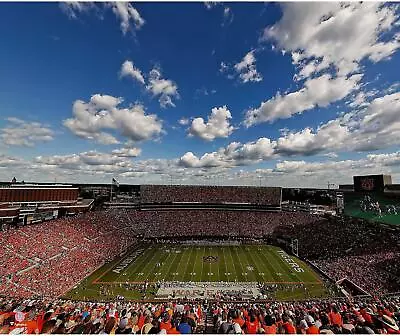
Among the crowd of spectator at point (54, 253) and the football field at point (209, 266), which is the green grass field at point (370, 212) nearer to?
the football field at point (209, 266)

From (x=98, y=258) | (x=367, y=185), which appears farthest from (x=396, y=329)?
(x=367, y=185)

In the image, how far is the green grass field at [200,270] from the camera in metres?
28.0

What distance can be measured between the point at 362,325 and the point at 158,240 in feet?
151

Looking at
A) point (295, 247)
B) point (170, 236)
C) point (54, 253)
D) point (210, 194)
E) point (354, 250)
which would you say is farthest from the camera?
point (210, 194)

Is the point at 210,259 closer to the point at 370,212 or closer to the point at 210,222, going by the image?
the point at 210,222

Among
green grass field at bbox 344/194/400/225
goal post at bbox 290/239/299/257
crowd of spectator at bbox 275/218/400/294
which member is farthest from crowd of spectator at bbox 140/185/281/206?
goal post at bbox 290/239/299/257

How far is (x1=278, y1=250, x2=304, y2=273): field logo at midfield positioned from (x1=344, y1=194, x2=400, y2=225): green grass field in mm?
14165

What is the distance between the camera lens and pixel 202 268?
115ft

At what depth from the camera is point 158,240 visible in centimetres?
5169

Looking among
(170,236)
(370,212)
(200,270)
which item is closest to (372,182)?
(370,212)

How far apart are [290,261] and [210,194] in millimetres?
33267

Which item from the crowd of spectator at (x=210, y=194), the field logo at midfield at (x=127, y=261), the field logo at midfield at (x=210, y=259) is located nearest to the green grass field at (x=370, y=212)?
the crowd of spectator at (x=210, y=194)

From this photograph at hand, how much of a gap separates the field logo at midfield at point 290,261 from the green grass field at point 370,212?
46.5ft

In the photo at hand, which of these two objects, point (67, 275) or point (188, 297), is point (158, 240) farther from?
point (188, 297)
